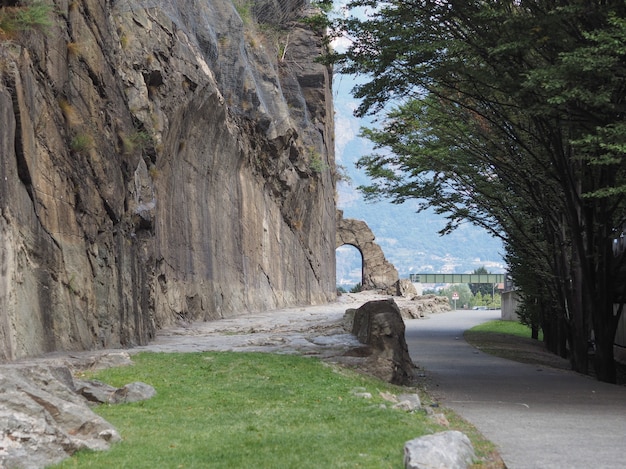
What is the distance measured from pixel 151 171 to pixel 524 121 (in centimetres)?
992

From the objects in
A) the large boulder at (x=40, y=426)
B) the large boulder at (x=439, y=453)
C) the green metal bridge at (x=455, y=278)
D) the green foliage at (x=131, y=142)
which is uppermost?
the green foliage at (x=131, y=142)

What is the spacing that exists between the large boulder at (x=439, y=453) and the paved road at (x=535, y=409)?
26.4 inches

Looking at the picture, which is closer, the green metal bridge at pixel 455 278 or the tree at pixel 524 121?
the tree at pixel 524 121

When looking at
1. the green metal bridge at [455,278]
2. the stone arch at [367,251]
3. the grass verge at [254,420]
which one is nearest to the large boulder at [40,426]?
the grass verge at [254,420]

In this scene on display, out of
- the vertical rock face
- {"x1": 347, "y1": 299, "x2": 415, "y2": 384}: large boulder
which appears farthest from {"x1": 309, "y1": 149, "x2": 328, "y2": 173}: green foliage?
{"x1": 347, "y1": 299, "x2": 415, "y2": 384}: large boulder

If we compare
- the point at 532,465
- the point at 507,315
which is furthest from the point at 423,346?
the point at 507,315

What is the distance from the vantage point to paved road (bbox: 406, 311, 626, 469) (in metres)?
8.22

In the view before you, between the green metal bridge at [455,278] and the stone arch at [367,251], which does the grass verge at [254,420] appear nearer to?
the stone arch at [367,251]

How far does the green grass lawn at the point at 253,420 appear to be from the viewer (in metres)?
6.98

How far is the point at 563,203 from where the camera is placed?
64.6 ft

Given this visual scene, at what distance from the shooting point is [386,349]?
15.1 meters

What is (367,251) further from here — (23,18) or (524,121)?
(23,18)

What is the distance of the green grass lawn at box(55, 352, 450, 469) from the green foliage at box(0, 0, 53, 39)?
580 cm

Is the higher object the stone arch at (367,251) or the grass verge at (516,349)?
the stone arch at (367,251)
